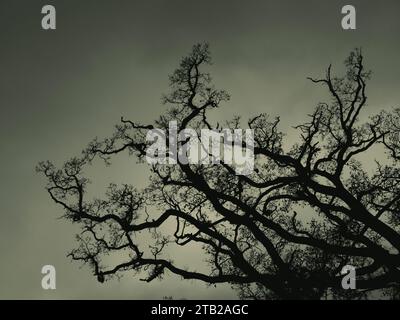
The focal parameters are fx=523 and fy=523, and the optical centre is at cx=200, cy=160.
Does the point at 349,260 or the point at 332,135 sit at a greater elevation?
the point at 332,135

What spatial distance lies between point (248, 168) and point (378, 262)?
20.3 ft

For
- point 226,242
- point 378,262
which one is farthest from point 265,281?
point 378,262

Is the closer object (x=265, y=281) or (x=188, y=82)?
(x=265, y=281)

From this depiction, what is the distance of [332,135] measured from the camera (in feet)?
71.2

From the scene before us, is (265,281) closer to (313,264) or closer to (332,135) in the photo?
(313,264)
